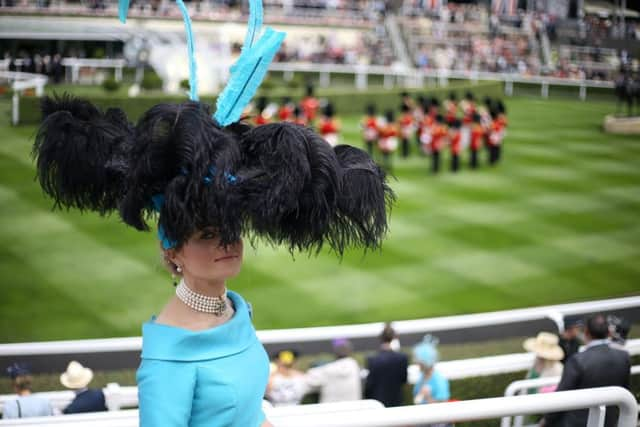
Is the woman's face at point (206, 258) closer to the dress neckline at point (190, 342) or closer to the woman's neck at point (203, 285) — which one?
the woman's neck at point (203, 285)

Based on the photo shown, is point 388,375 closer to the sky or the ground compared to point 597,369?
closer to the ground

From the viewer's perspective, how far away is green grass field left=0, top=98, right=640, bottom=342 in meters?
8.88

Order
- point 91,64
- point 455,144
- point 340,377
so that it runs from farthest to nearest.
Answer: point 91,64, point 455,144, point 340,377

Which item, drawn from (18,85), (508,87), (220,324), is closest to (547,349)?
(220,324)

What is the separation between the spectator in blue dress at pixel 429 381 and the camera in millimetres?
5066

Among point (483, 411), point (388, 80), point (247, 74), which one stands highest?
point (247, 74)

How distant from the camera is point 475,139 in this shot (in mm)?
16578

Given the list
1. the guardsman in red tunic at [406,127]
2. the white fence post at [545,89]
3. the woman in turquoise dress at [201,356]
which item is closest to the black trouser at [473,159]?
the guardsman in red tunic at [406,127]

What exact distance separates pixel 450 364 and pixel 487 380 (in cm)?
34

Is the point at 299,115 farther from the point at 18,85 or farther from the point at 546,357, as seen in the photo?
the point at 546,357

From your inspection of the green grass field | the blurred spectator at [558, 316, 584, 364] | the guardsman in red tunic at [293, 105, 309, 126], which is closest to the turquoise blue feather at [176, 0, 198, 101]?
the blurred spectator at [558, 316, 584, 364]

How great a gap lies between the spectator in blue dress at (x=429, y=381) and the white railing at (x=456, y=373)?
0.10m

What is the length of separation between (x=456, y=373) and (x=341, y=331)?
0.97 m

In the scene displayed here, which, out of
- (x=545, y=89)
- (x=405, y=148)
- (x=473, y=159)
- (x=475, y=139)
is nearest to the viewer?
(x=475, y=139)
